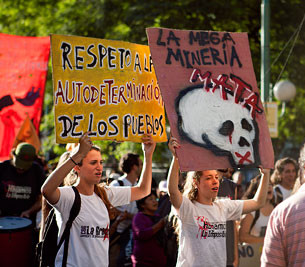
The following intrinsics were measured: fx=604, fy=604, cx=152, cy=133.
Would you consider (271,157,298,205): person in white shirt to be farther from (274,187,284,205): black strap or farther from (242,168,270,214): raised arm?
(242,168,270,214): raised arm

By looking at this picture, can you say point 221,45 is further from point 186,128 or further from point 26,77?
point 26,77

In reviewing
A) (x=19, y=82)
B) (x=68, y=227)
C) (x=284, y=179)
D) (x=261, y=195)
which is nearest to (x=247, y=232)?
(x=284, y=179)

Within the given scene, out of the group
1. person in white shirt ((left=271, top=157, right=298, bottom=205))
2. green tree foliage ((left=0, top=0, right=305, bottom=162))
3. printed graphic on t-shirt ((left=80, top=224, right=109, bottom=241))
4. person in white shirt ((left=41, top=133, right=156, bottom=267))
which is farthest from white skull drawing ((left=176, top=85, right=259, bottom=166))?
green tree foliage ((left=0, top=0, right=305, bottom=162))

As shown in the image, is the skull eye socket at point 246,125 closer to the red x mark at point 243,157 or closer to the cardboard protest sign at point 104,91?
the red x mark at point 243,157

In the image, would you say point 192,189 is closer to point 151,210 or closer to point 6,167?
point 151,210

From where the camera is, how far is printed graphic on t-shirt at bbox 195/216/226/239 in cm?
488

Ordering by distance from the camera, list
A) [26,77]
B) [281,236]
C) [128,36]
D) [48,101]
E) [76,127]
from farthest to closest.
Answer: [48,101] < [128,36] < [26,77] < [76,127] < [281,236]

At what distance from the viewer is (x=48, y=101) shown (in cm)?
1669

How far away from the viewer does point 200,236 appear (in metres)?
4.87

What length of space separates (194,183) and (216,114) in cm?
65

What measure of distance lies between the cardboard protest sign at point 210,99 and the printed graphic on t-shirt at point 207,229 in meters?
0.47

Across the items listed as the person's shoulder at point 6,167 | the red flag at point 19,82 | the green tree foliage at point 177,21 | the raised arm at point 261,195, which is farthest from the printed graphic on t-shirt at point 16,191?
the green tree foliage at point 177,21

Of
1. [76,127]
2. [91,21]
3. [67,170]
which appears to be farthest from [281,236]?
[91,21]

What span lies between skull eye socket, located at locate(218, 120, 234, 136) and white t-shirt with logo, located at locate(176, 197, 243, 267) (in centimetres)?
63
